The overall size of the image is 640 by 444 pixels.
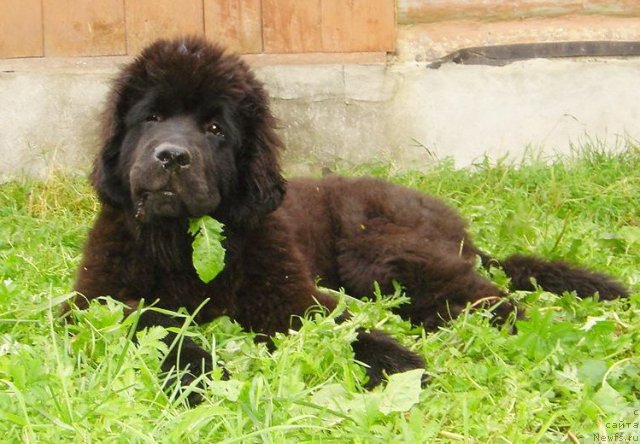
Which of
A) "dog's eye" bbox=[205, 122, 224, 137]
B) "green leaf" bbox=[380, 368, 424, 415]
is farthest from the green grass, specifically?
"dog's eye" bbox=[205, 122, 224, 137]

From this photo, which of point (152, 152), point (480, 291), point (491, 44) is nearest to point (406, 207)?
point (480, 291)

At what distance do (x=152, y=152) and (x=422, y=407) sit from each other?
47.7 inches

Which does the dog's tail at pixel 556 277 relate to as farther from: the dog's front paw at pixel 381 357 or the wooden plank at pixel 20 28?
the wooden plank at pixel 20 28

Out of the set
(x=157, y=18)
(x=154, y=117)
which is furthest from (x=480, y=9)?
(x=154, y=117)

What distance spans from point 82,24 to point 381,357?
3807 millimetres

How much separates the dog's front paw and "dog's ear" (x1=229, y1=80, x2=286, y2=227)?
62cm

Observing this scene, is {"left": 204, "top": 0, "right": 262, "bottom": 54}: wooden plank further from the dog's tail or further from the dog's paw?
the dog's paw

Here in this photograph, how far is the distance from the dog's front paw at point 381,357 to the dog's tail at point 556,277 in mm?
1133

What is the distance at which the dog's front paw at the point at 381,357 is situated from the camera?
3117 mm

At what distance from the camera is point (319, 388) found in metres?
2.78

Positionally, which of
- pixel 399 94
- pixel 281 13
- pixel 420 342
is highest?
pixel 281 13

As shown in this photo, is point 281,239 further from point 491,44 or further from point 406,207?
point 491,44

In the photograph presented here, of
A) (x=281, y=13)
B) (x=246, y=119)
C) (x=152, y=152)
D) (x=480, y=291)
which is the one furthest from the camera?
(x=281, y=13)

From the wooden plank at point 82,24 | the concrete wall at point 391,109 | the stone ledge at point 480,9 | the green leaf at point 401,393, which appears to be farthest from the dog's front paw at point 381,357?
the wooden plank at point 82,24
